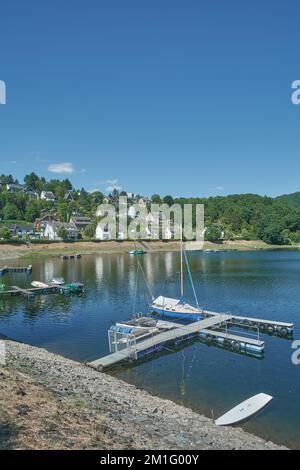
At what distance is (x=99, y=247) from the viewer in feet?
481

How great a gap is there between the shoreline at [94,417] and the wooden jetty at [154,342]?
3.30 meters

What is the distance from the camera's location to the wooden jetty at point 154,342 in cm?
3136

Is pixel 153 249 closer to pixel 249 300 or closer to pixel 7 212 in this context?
pixel 7 212

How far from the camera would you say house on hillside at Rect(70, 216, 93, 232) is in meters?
178

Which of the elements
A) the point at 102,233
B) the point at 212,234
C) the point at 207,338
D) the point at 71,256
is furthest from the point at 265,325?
the point at 212,234

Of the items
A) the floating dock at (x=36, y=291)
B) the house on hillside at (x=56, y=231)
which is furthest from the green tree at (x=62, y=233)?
the floating dock at (x=36, y=291)

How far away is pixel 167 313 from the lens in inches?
1886

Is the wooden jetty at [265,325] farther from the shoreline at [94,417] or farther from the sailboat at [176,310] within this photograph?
the shoreline at [94,417]

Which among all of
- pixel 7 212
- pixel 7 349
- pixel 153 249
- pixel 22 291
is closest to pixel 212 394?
pixel 7 349

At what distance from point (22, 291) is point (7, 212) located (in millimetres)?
119847

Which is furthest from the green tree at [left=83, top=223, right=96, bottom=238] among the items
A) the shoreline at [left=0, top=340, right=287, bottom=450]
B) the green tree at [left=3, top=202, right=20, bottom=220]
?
the shoreline at [left=0, top=340, right=287, bottom=450]

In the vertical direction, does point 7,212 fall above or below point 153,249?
above

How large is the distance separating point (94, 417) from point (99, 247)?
128 metres

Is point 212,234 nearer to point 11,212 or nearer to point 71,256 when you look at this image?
point 71,256
